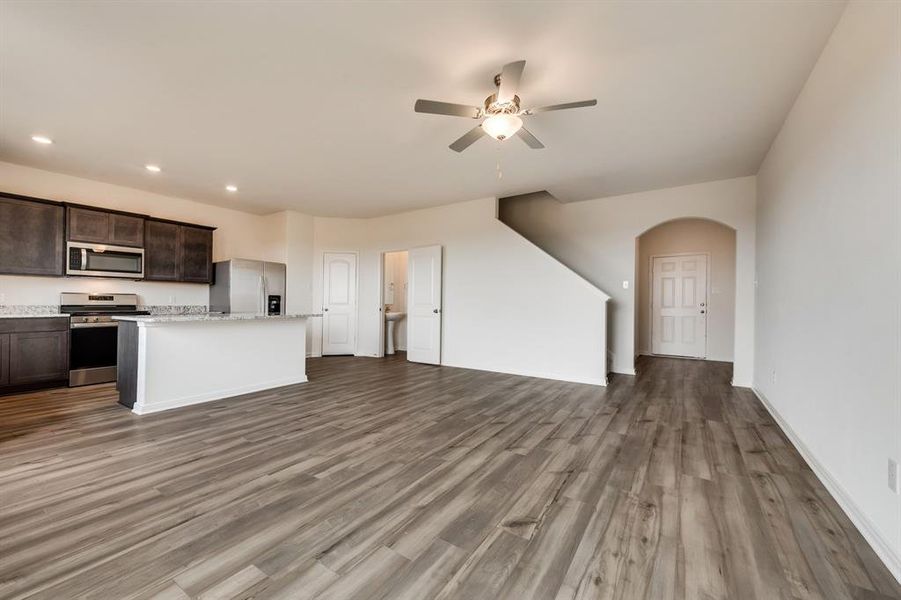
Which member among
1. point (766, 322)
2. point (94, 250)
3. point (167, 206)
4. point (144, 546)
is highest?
point (167, 206)

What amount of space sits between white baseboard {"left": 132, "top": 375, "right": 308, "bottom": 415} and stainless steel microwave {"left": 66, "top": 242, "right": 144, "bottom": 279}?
254 centimetres

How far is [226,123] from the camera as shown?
347 centimetres

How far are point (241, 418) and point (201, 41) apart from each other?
297cm

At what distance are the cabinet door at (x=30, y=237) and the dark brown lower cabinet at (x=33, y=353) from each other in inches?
26.9

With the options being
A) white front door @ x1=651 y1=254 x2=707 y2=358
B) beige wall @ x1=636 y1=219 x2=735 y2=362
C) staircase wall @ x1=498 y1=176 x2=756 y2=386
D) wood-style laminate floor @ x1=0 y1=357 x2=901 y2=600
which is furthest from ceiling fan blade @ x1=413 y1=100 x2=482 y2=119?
white front door @ x1=651 y1=254 x2=707 y2=358

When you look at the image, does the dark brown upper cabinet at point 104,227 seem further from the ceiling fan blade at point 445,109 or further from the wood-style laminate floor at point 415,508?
the ceiling fan blade at point 445,109

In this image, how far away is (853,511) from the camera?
1.92 meters

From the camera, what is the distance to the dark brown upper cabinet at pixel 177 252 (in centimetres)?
546

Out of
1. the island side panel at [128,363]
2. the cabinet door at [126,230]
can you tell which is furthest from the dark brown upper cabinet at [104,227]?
the island side panel at [128,363]

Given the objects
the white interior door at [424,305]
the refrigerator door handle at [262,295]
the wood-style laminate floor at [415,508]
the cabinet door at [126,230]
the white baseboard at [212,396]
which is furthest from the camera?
the white interior door at [424,305]

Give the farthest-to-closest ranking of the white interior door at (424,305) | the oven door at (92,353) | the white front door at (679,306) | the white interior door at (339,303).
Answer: the white interior door at (339,303), the white front door at (679,306), the white interior door at (424,305), the oven door at (92,353)

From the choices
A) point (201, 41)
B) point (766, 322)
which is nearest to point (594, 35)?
point (201, 41)

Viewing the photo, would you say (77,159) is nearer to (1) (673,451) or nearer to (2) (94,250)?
(2) (94,250)

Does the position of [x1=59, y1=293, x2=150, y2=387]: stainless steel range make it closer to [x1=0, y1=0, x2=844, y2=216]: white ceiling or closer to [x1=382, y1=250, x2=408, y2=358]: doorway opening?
[x1=0, y1=0, x2=844, y2=216]: white ceiling
